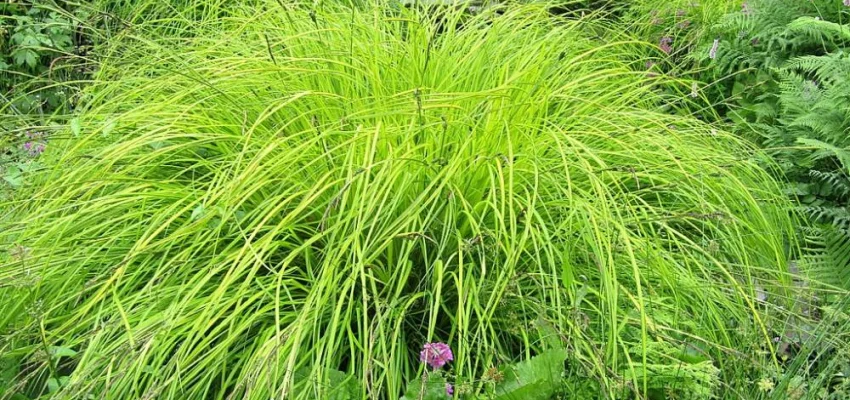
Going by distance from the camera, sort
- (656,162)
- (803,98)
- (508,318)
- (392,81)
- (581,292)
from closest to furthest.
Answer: (581,292), (508,318), (656,162), (392,81), (803,98)

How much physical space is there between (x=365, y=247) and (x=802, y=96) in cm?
211

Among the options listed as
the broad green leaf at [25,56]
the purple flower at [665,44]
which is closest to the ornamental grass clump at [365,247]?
the purple flower at [665,44]

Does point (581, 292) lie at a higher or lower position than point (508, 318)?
higher

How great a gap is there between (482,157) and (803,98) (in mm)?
1696

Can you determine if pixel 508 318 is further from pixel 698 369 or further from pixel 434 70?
pixel 434 70

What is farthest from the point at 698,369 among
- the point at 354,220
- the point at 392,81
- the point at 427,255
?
the point at 392,81

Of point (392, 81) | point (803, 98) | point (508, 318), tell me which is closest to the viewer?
point (508, 318)

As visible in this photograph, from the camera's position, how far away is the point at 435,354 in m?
1.65

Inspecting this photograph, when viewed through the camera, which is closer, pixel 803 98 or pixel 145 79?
pixel 145 79

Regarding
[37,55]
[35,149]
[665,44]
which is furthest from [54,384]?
[665,44]

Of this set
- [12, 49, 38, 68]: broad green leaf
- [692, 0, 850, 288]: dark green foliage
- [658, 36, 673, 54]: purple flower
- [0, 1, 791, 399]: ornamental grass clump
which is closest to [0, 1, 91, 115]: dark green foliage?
[12, 49, 38, 68]: broad green leaf

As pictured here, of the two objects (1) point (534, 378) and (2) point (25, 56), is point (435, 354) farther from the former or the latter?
(2) point (25, 56)

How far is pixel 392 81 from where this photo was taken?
2.45m

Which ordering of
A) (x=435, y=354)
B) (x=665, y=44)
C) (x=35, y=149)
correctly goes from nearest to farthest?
(x=435, y=354) < (x=35, y=149) < (x=665, y=44)
